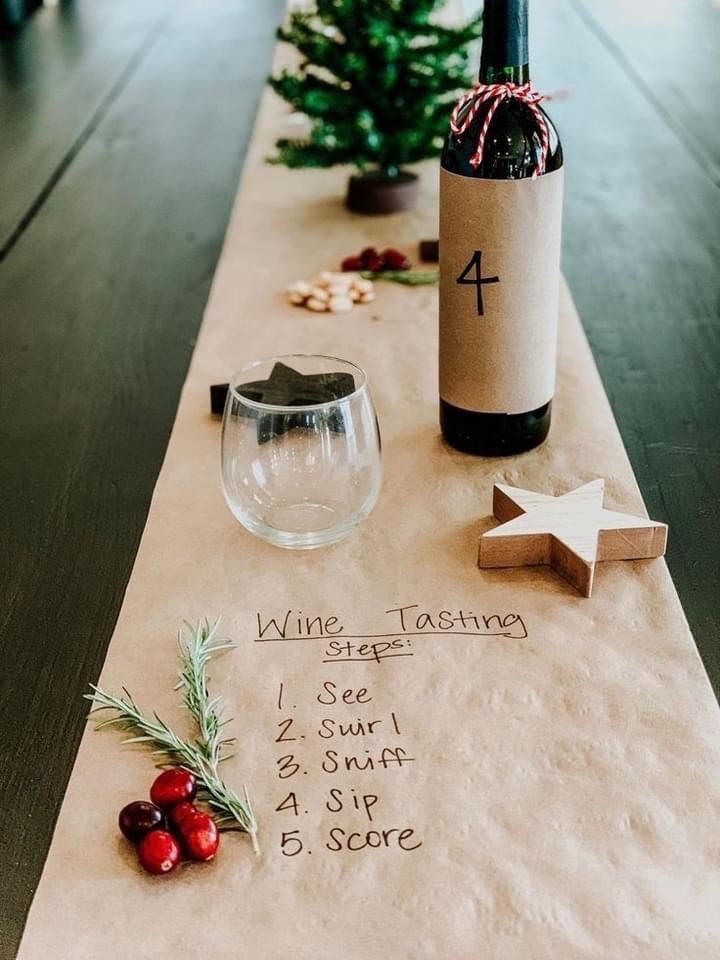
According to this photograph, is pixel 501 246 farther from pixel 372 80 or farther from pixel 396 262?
pixel 372 80

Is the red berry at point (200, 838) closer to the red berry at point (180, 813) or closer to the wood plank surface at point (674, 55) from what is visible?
the red berry at point (180, 813)

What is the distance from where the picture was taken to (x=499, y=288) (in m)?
0.79

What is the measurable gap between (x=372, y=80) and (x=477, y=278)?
68 cm

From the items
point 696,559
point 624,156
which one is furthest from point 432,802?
point 624,156

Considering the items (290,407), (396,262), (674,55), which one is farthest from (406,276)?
(674,55)

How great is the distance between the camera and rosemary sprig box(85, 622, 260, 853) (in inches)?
21.6

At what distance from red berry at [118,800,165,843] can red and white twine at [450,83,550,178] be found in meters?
0.49

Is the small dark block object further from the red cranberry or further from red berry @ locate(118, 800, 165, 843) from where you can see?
red berry @ locate(118, 800, 165, 843)

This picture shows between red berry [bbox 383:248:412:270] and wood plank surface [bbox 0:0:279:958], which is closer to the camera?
wood plank surface [bbox 0:0:279:958]

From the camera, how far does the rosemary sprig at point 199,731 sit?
1.80ft

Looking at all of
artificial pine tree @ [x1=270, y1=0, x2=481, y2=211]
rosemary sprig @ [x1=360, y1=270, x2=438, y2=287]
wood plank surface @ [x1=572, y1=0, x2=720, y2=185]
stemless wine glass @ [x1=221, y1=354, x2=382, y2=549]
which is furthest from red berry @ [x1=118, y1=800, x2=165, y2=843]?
wood plank surface @ [x1=572, y1=0, x2=720, y2=185]

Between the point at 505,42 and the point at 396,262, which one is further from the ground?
the point at 505,42

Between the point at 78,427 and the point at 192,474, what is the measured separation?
0.16 metres

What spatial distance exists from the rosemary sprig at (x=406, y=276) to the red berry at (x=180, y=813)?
0.80 metres
